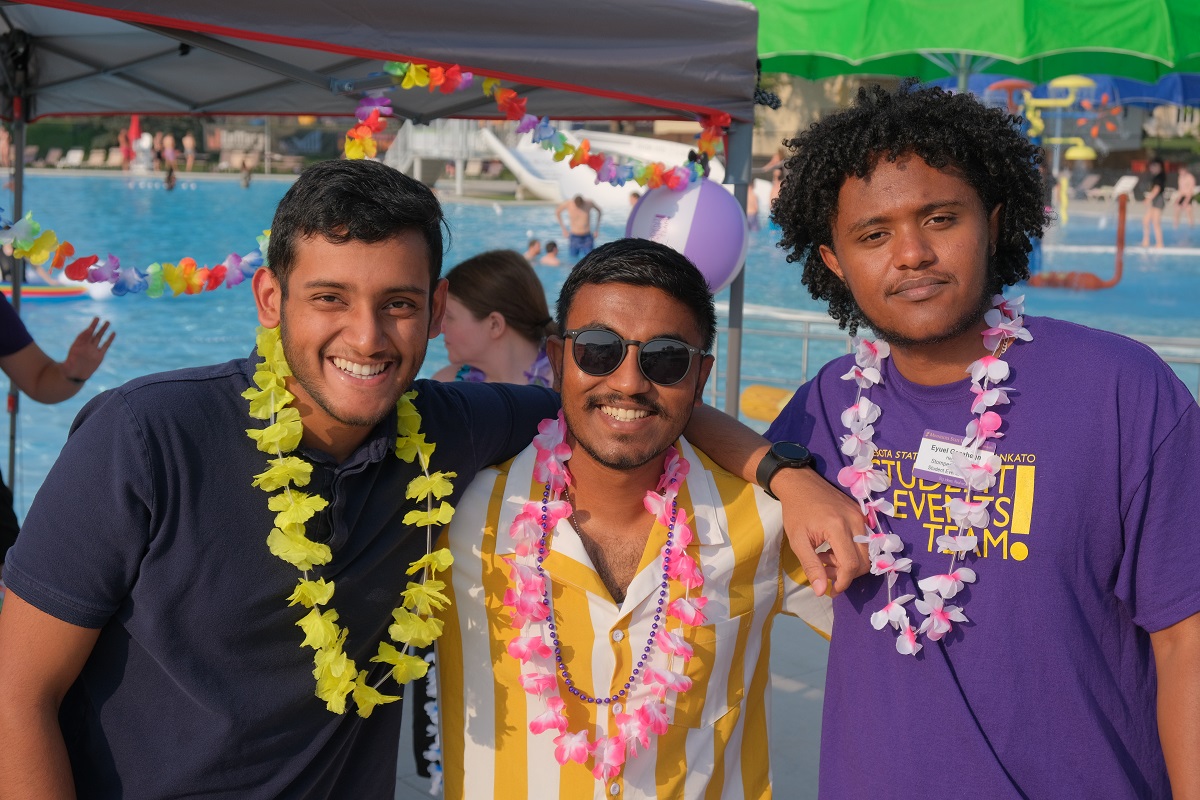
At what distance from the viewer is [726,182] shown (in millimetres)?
4219

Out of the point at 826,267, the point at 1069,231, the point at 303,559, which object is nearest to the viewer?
the point at 303,559

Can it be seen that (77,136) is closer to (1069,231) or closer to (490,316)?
(1069,231)

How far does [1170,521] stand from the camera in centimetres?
177

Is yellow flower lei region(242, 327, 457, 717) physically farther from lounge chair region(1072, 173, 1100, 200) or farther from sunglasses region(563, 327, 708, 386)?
lounge chair region(1072, 173, 1100, 200)

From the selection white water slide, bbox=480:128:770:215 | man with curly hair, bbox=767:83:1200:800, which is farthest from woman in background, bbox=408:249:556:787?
white water slide, bbox=480:128:770:215

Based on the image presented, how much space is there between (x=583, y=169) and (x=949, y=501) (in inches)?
1145

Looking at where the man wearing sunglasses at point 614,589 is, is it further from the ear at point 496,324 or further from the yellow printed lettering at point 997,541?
the ear at point 496,324

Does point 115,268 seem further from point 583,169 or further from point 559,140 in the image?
point 583,169

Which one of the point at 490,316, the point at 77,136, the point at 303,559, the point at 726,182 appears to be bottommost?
the point at 303,559

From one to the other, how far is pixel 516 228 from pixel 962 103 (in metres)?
29.7

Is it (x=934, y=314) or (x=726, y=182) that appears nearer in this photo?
(x=934, y=314)

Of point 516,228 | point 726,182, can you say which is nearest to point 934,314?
point 726,182

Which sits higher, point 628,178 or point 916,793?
point 628,178

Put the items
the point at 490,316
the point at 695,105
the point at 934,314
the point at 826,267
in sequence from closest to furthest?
1. the point at 934,314
2. the point at 826,267
3. the point at 695,105
4. the point at 490,316
